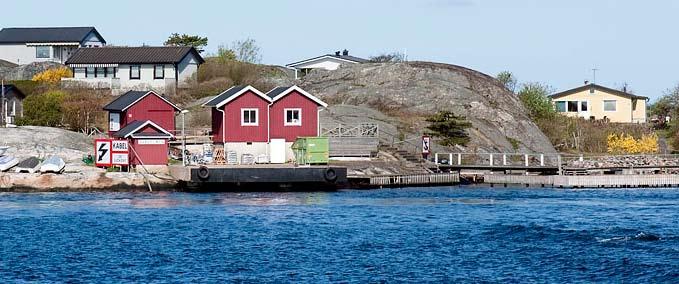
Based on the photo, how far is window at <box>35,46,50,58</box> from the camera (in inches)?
4616

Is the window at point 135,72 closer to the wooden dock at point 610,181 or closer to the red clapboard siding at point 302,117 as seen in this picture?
the red clapboard siding at point 302,117

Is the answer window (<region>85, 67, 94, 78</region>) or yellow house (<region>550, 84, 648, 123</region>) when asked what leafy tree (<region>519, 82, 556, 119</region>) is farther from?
window (<region>85, 67, 94, 78</region>)

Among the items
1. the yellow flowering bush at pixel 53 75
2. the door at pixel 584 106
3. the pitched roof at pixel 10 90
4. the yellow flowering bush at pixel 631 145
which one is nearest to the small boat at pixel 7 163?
the pitched roof at pixel 10 90

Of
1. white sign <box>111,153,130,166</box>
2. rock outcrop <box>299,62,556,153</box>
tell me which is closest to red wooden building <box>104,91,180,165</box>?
white sign <box>111,153,130,166</box>

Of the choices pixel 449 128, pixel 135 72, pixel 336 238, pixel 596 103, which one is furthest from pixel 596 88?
pixel 336 238

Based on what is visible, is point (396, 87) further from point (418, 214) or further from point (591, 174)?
point (418, 214)

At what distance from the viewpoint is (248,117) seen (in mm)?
71125

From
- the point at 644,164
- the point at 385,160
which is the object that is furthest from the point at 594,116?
the point at 385,160

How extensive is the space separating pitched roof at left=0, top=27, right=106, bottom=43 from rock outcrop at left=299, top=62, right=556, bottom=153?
2756 cm

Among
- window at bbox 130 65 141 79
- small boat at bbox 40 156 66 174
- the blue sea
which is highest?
window at bbox 130 65 141 79

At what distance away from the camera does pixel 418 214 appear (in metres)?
53.0

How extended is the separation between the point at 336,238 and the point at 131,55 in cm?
5930

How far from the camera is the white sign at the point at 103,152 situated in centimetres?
6588

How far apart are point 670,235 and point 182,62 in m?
63.3
